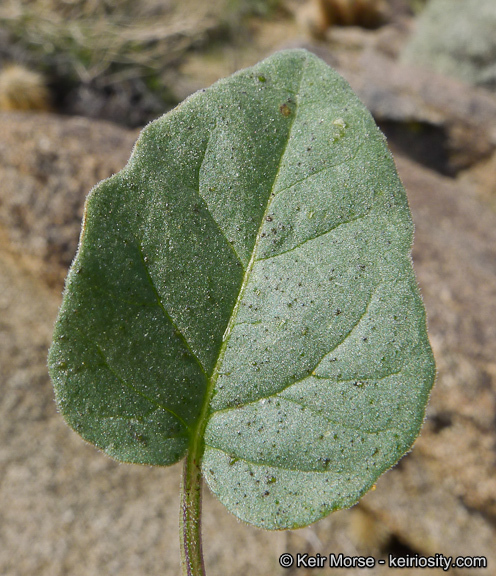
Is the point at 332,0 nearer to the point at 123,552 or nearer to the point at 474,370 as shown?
the point at 474,370

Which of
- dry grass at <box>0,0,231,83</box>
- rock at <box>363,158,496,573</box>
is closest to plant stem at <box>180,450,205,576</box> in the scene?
rock at <box>363,158,496,573</box>

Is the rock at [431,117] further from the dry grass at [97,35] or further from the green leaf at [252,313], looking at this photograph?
the green leaf at [252,313]

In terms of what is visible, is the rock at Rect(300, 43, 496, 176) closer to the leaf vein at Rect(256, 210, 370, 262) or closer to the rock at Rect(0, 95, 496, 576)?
the rock at Rect(0, 95, 496, 576)

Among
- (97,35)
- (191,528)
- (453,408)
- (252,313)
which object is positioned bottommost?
(453,408)

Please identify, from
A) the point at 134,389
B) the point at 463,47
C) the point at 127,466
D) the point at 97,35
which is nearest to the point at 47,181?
the point at 127,466

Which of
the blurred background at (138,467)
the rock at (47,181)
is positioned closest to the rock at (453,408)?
the blurred background at (138,467)

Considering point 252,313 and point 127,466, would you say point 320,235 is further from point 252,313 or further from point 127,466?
point 127,466
